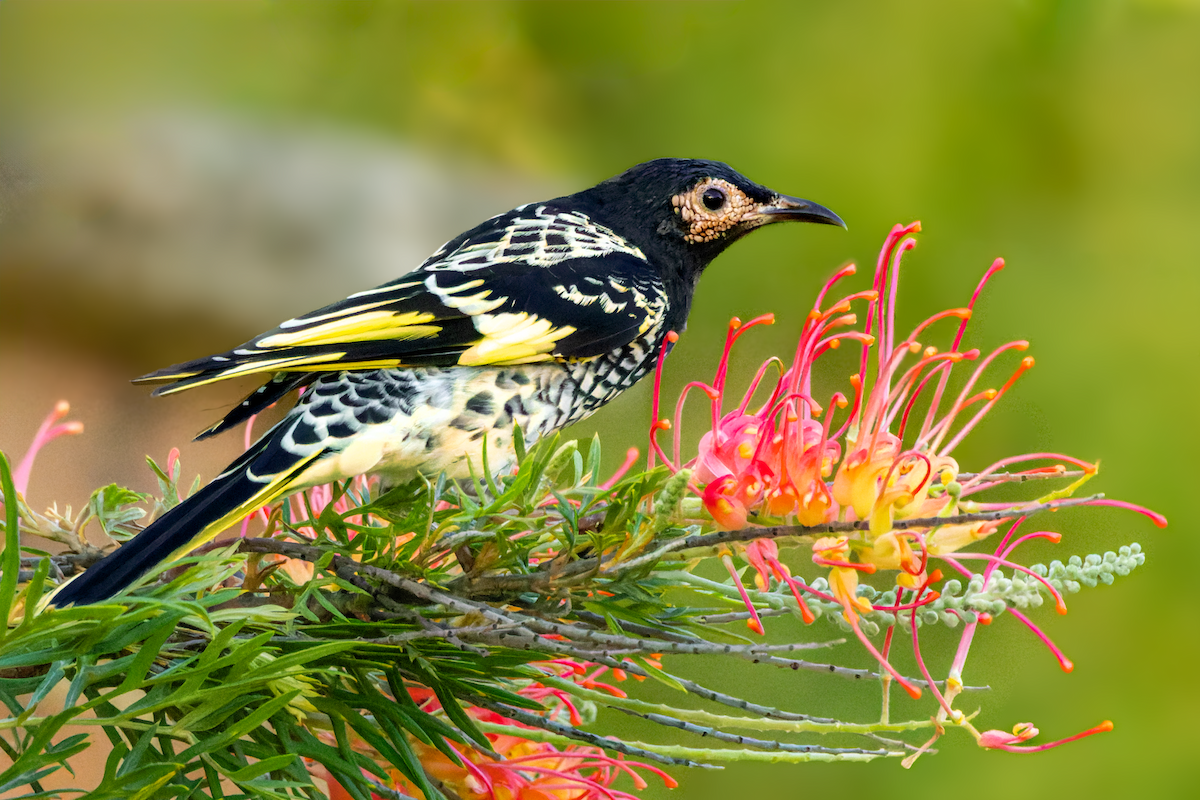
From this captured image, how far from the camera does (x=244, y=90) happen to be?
1.28 meters

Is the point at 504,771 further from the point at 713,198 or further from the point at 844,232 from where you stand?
the point at 844,232

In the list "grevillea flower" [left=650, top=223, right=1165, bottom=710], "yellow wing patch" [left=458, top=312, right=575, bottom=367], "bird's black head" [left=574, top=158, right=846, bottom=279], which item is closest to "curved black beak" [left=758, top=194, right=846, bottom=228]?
"bird's black head" [left=574, top=158, right=846, bottom=279]

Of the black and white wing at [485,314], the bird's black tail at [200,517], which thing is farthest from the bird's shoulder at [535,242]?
the bird's black tail at [200,517]

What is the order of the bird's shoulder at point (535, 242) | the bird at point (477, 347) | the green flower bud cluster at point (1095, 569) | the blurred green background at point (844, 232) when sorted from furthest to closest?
1. the blurred green background at point (844, 232)
2. the bird's shoulder at point (535, 242)
3. the bird at point (477, 347)
4. the green flower bud cluster at point (1095, 569)

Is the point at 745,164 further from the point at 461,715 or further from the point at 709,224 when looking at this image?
the point at 461,715

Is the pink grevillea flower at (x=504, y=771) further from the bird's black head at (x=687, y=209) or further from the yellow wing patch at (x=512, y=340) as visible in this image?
the bird's black head at (x=687, y=209)

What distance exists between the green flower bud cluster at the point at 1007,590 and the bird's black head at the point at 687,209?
0.34m

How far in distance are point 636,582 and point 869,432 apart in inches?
2.8

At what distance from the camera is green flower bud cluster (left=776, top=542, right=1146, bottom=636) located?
0.23 meters

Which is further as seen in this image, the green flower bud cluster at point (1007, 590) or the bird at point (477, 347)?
the bird at point (477, 347)

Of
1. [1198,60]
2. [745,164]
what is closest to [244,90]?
[745,164]

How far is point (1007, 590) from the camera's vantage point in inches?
9.3

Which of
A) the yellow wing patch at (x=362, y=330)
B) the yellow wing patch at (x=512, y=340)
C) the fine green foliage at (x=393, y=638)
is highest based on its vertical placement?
the yellow wing patch at (x=362, y=330)

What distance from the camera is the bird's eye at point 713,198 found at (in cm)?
57
